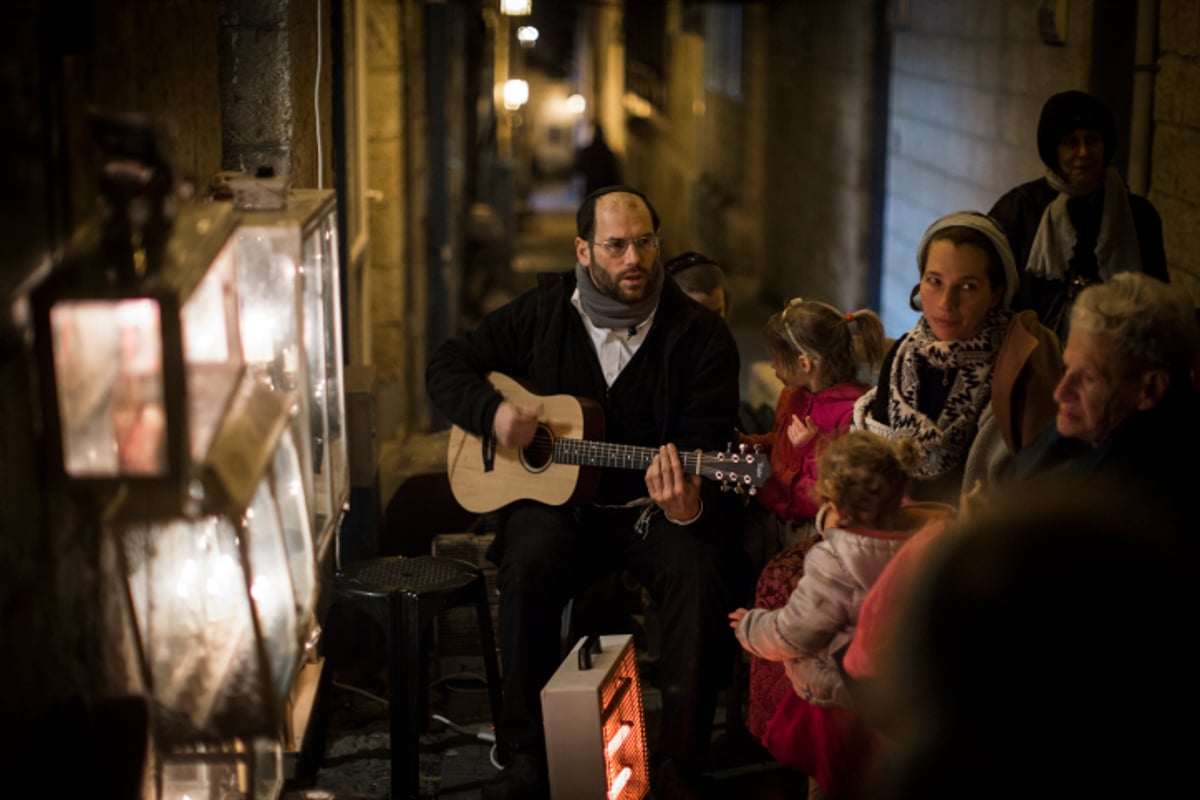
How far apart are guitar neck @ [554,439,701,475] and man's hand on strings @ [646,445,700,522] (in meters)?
Result: 0.05

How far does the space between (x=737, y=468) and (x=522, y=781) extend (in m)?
1.08

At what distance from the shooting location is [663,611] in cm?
443

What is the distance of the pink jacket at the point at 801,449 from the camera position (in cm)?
445

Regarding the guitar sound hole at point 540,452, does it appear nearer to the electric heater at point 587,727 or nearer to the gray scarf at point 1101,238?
the electric heater at point 587,727

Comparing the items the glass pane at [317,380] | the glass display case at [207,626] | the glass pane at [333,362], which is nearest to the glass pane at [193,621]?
the glass display case at [207,626]

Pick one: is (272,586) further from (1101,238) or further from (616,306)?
(1101,238)

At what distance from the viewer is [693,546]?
175 inches

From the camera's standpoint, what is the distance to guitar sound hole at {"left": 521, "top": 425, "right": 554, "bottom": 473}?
15.0ft

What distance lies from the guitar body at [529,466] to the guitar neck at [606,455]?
0.11 feet

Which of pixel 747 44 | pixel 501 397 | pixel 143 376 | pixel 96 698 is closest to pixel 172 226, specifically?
pixel 143 376

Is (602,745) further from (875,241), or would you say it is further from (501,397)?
(875,241)

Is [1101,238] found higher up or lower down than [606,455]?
higher up

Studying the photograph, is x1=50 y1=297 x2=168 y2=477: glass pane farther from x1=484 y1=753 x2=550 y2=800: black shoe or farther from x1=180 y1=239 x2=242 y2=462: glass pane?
x1=484 y1=753 x2=550 y2=800: black shoe

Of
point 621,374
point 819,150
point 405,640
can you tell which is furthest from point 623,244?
point 819,150
